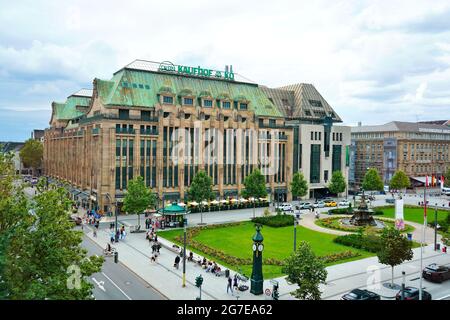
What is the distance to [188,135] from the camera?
81188mm

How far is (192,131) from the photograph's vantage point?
269 ft

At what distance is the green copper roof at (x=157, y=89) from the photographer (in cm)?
7619

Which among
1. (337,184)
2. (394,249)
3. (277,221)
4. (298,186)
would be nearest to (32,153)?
(298,186)

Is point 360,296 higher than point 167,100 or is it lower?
lower

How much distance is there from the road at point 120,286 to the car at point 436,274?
24341 mm

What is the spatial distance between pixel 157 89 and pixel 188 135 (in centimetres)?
1178

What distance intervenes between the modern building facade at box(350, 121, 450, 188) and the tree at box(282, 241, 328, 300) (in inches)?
4474

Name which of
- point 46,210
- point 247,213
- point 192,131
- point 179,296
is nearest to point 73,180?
point 192,131

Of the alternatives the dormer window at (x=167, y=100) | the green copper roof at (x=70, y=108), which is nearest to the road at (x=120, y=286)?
the dormer window at (x=167, y=100)

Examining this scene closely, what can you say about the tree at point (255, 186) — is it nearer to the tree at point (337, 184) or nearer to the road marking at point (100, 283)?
the tree at point (337, 184)

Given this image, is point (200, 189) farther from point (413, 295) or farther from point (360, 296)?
point (413, 295)

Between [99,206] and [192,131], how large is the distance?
80.5ft

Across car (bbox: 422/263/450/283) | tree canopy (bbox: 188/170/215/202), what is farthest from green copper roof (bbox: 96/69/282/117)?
car (bbox: 422/263/450/283)

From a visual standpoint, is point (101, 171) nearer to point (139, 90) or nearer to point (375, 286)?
point (139, 90)
